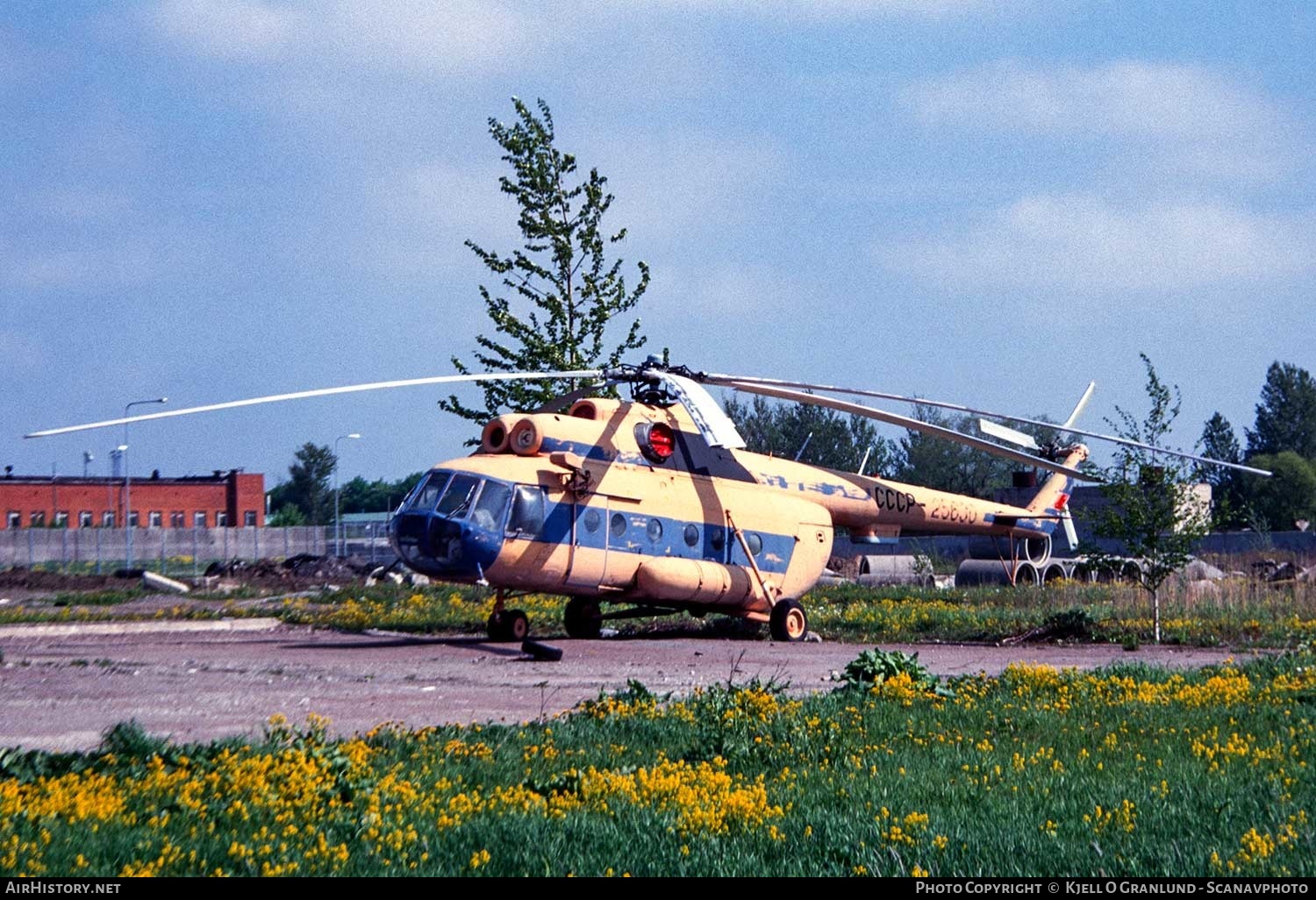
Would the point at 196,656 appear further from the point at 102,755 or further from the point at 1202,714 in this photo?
the point at 1202,714

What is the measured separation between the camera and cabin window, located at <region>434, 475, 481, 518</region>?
60.6ft

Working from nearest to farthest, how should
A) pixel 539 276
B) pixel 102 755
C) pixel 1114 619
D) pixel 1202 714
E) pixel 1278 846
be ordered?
pixel 1278 846 < pixel 102 755 < pixel 1202 714 < pixel 1114 619 < pixel 539 276

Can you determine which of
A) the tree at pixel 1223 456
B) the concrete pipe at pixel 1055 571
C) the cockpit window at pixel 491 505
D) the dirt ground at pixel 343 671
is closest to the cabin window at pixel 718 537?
the dirt ground at pixel 343 671

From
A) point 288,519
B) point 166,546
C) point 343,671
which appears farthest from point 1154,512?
point 288,519

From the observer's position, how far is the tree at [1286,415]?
108 meters

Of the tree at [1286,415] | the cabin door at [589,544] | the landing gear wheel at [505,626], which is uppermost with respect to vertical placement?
the tree at [1286,415]

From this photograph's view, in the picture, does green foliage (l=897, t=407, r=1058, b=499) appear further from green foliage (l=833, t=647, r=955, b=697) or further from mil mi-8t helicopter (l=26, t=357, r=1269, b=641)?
green foliage (l=833, t=647, r=955, b=697)

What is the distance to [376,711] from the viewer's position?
11.9 m

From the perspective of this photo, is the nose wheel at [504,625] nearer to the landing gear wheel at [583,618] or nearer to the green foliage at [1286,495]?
the landing gear wheel at [583,618]

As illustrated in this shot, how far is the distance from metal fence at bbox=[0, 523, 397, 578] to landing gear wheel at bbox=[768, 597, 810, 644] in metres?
31.2

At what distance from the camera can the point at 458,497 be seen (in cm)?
1862

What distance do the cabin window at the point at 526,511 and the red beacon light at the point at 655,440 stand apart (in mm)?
2407

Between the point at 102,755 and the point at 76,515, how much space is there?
85.4 m
